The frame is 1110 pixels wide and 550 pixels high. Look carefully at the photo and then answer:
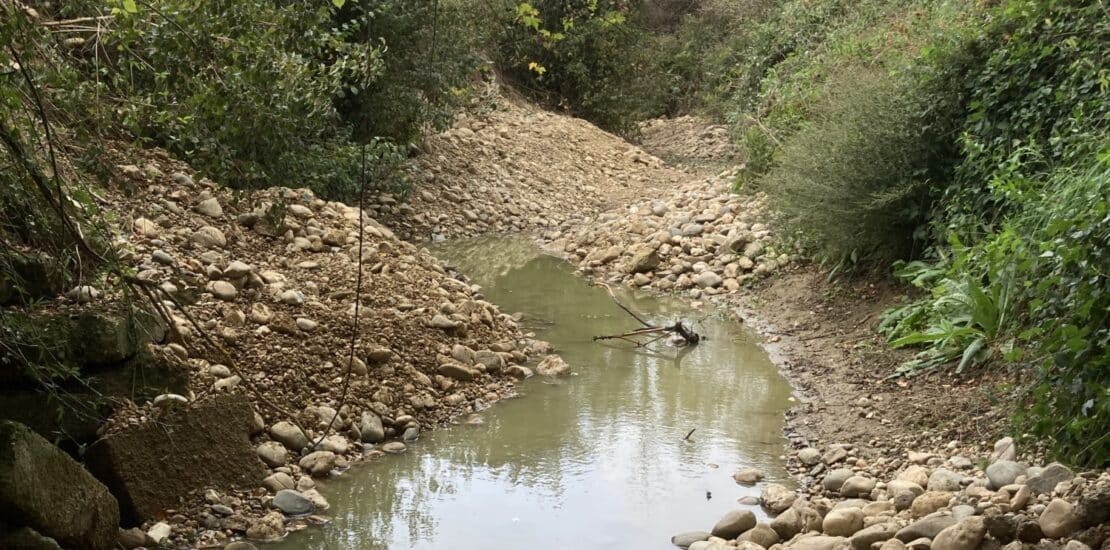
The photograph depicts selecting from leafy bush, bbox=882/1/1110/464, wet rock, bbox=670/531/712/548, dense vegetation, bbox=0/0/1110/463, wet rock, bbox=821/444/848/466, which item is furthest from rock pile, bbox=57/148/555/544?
leafy bush, bbox=882/1/1110/464

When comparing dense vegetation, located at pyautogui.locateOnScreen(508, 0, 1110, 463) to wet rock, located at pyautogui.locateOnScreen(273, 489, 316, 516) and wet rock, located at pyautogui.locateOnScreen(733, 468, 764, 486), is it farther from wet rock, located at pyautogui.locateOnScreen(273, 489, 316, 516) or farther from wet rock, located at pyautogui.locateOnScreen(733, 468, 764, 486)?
wet rock, located at pyautogui.locateOnScreen(273, 489, 316, 516)

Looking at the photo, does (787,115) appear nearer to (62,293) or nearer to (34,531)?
(62,293)

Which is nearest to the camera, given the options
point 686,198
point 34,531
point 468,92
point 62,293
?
point 34,531

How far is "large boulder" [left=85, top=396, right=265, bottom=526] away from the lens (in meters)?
4.98

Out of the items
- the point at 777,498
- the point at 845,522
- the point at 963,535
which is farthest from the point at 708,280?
the point at 963,535

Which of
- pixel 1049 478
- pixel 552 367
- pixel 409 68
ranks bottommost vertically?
pixel 1049 478

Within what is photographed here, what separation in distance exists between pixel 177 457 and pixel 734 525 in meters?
2.80

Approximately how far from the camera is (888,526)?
15.3ft

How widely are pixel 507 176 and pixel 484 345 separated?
291 inches

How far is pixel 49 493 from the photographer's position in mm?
4285

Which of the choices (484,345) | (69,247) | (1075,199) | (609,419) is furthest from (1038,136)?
(69,247)

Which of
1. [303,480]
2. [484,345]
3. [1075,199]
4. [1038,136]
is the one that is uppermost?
[1038,136]

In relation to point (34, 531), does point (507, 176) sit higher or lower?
higher

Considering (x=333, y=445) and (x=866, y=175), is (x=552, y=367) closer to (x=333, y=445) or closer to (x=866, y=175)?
(x=333, y=445)
